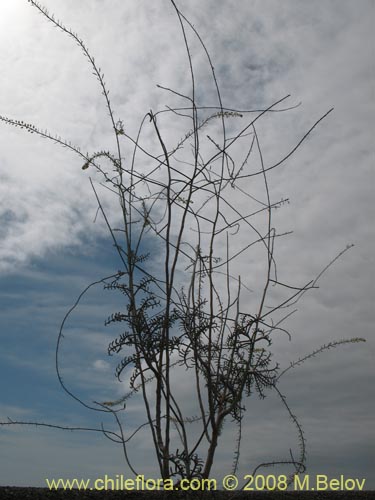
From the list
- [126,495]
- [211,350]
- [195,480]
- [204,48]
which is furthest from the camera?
[126,495]

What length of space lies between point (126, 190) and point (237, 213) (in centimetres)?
59

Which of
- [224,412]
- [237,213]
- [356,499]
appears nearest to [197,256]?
[237,213]

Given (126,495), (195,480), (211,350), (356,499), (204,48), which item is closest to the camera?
(195,480)

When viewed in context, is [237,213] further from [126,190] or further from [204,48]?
[204,48]

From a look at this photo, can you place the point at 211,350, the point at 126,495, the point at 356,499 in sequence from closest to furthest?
1. the point at 211,350
2. the point at 126,495
3. the point at 356,499

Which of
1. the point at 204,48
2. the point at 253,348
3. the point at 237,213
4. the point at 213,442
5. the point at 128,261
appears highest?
the point at 204,48

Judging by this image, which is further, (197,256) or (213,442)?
(197,256)

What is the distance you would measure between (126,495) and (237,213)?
1653mm

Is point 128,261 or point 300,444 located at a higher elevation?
point 128,261

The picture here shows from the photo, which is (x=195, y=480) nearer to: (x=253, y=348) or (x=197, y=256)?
(x=253, y=348)

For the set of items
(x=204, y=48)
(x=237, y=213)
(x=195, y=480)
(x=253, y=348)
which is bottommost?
(x=195, y=480)

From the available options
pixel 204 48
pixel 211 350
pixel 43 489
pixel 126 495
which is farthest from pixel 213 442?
pixel 204 48

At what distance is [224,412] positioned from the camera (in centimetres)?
259

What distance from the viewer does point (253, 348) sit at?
2.61 m
